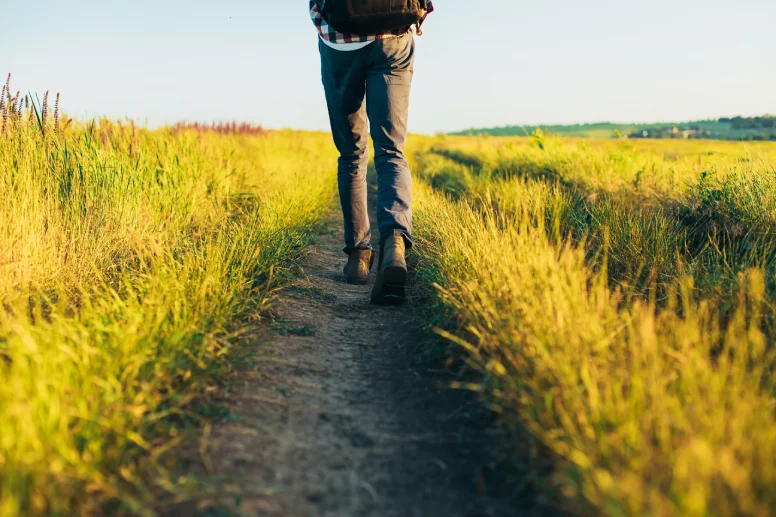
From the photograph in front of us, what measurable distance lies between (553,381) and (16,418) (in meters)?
1.35

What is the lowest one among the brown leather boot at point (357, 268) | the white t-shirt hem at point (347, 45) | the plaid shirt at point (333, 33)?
the brown leather boot at point (357, 268)

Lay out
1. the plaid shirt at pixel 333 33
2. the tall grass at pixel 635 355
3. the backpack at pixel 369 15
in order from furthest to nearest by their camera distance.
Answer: the plaid shirt at pixel 333 33, the backpack at pixel 369 15, the tall grass at pixel 635 355

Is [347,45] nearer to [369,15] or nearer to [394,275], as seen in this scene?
[369,15]

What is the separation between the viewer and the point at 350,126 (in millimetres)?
3316

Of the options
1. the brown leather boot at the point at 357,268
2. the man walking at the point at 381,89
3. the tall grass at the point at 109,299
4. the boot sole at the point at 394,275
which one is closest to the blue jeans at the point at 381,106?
the man walking at the point at 381,89

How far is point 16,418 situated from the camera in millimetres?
1348

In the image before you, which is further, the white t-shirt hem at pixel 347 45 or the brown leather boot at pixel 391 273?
the white t-shirt hem at pixel 347 45

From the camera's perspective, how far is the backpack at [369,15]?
9.39ft

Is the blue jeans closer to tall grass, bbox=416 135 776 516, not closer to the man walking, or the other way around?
the man walking

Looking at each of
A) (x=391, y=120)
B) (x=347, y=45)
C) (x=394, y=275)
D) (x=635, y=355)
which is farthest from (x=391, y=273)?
(x=635, y=355)

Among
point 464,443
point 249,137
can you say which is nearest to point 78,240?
point 464,443

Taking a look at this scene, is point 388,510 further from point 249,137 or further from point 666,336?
point 249,137

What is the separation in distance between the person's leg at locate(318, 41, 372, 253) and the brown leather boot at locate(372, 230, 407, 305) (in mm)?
534

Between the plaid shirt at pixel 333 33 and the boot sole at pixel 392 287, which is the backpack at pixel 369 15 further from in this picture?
the boot sole at pixel 392 287
